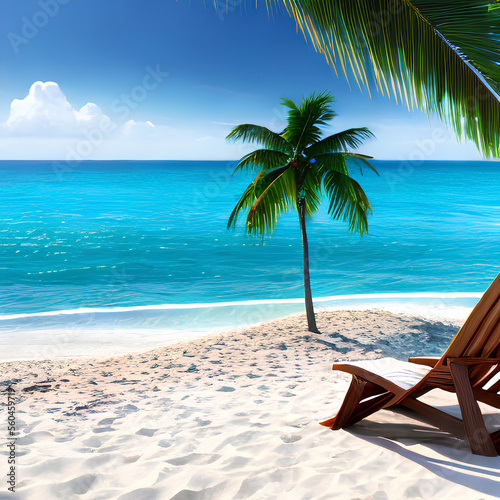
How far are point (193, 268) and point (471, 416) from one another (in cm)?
1408

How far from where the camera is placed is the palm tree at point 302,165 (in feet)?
21.7

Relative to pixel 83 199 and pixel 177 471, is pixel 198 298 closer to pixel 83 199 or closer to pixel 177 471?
pixel 177 471

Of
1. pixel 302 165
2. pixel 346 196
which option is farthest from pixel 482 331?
pixel 302 165

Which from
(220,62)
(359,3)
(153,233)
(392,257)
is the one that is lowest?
(392,257)

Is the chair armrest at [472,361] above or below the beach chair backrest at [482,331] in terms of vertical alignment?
below

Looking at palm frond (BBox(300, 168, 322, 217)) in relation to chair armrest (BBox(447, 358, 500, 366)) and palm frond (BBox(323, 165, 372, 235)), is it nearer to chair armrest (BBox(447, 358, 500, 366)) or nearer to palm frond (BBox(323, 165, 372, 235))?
palm frond (BBox(323, 165, 372, 235))

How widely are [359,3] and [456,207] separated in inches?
1622

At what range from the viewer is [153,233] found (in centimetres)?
2508

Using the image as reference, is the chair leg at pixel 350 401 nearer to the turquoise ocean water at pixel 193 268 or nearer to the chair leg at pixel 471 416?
the chair leg at pixel 471 416

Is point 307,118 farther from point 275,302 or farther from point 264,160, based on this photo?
point 275,302

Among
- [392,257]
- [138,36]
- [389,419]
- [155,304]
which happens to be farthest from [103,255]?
[138,36]

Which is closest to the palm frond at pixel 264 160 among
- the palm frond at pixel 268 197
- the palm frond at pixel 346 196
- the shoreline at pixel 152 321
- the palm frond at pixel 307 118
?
the palm frond at pixel 268 197

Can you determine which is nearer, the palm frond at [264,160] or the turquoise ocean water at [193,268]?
the palm frond at [264,160]

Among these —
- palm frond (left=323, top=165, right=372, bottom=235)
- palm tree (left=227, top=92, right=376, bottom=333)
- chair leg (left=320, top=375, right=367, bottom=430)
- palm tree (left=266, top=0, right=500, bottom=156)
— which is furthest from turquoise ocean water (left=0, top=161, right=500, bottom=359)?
palm tree (left=266, top=0, right=500, bottom=156)
